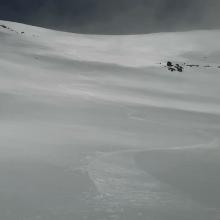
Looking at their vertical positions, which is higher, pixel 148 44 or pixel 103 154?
pixel 148 44

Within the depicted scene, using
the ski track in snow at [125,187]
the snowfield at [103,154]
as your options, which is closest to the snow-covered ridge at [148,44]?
the snowfield at [103,154]

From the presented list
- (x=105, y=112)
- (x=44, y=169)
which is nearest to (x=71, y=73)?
(x=105, y=112)

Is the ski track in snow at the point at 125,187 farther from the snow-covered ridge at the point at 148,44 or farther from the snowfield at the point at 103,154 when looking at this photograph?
the snow-covered ridge at the point at 148,44

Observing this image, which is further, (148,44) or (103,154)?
(148,44)

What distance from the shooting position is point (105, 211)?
279cm

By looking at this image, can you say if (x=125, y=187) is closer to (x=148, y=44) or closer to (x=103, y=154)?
(x=103, y=154)

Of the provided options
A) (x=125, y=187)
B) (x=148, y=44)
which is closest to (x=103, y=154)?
(x=125, y=187)

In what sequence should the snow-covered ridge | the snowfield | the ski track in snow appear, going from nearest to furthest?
1. the snowfield
2. the ski track in snow
3. the snow-covered ridge

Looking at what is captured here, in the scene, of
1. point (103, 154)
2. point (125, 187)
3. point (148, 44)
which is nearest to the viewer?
point (125, 187)

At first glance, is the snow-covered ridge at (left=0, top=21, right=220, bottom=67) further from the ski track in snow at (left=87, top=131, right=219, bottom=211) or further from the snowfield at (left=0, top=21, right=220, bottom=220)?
the ski track in snow at (left=87, top=131, right=219, bottom=211)

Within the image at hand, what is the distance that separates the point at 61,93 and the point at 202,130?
3.35 metres

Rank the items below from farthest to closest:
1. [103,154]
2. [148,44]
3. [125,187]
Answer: [148,44]
[103,154]
[125,187]

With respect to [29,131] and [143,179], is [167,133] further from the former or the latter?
[143,179]

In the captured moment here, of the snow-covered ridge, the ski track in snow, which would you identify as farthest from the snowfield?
the snow-covered ridge
